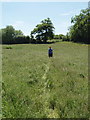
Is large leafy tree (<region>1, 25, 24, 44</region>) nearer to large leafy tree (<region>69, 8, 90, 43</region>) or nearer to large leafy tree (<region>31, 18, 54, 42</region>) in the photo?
large leafy tree (<region>31, 18, 54, 42</region>)

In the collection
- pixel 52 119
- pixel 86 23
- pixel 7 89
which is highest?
pixel 86 23

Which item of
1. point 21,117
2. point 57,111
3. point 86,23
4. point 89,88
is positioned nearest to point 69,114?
point 57,111

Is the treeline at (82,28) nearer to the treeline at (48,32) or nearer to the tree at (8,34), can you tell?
the treeline at (48,32)

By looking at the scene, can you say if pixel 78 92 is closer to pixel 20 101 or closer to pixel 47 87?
pixel 47 87

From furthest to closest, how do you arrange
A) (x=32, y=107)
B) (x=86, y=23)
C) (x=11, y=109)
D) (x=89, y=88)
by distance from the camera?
1. (x=86, y=23)
2. (x=89, y=88)
3. (x=32, y=107)
4. (x=11, y=109)

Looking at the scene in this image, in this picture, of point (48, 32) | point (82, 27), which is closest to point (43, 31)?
point (48, 32)

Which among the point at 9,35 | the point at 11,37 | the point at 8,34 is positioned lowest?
the point at 11,37

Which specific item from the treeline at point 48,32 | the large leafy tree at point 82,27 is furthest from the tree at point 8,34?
the large leafy tree at point 82,27

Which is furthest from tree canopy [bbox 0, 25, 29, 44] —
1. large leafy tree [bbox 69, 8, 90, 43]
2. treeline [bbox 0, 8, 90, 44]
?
large leafy tree [bbox 69, 8, 90, 43]

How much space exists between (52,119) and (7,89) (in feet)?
8.97

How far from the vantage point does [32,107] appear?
538 cm

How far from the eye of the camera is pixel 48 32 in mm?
94625

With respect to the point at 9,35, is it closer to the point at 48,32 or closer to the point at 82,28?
the point at 48,32

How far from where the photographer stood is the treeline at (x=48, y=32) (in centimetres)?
7819
